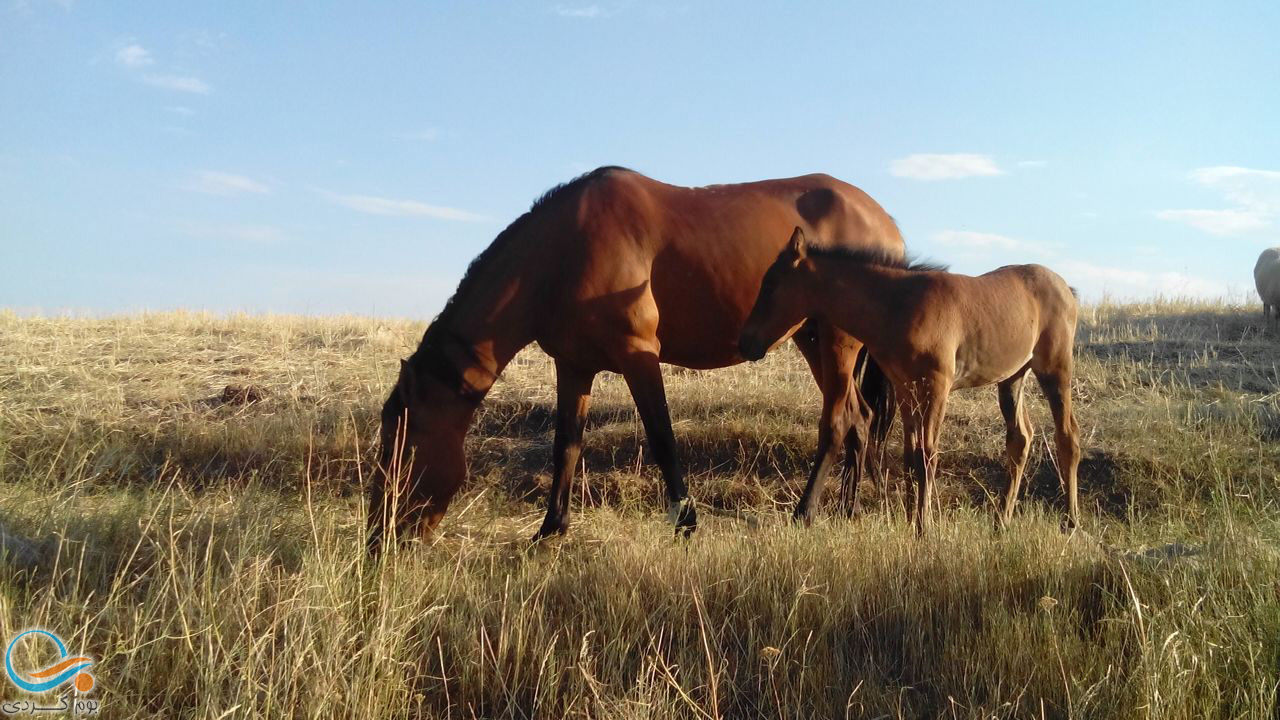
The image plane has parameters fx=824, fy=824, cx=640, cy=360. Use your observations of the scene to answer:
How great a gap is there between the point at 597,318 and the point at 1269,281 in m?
12.5

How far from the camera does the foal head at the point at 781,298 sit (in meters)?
5.44

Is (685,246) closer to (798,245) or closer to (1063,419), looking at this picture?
(798,245)

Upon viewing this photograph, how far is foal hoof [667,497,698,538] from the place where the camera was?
5.17m

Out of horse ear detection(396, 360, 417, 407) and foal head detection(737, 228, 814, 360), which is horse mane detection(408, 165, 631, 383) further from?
foal head detection(737, 228, 814, 360)

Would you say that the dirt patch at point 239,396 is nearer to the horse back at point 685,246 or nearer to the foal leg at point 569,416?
the foal leg at point 569,416

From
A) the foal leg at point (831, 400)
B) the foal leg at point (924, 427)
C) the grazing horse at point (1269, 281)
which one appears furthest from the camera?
the grazing horse at point (1269, 281)

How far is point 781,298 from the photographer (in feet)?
17.9

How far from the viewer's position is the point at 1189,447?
648cm

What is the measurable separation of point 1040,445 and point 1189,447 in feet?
3.55

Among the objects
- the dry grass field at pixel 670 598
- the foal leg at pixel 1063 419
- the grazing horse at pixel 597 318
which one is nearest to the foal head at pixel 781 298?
the grazing horse at pixel 597 318

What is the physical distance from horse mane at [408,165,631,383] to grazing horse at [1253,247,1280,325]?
11.0 metres

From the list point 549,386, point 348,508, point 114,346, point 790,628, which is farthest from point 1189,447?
point 114,346

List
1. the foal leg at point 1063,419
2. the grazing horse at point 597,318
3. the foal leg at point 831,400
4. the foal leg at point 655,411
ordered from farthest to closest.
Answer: the foal leg at point 831,400
the foal leg at point 1063,419
the foal leg at point 655,411
the grazing horse at point 597,318

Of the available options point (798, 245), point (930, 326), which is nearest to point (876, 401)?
point (930, 326)
